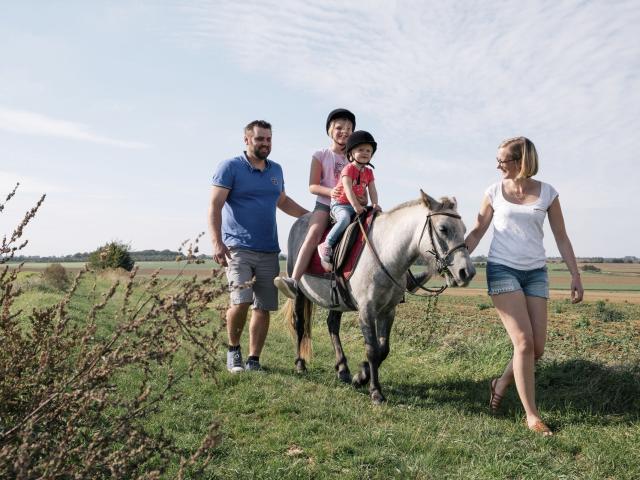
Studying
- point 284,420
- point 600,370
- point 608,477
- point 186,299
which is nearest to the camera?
point 186,299

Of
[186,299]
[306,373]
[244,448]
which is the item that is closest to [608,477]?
[244,448]

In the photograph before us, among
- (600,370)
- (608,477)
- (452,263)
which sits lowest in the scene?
(608,477)

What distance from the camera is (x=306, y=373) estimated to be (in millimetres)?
6520

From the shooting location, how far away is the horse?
4.52m

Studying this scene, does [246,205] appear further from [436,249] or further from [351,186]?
[436,249]

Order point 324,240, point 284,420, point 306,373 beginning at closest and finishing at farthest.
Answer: point 284,420
point 324,240
point 306,373

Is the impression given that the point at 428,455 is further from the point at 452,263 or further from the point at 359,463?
the point at 452,263

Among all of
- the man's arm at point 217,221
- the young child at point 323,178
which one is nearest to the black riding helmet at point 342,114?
the young child at point 323,178

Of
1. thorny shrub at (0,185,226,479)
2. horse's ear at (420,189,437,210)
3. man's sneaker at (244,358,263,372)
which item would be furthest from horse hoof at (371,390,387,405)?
thorny shrub at (0,185,226,479)

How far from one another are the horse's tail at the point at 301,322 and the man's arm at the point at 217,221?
4.87ft

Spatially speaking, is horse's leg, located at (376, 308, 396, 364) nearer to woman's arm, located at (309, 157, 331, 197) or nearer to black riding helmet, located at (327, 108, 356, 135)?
woman's arm, located at (309, 157, 331, 197)

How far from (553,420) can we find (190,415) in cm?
338

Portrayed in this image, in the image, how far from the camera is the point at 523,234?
14.7 feet

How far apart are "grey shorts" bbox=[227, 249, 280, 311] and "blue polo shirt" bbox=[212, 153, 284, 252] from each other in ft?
0.38
